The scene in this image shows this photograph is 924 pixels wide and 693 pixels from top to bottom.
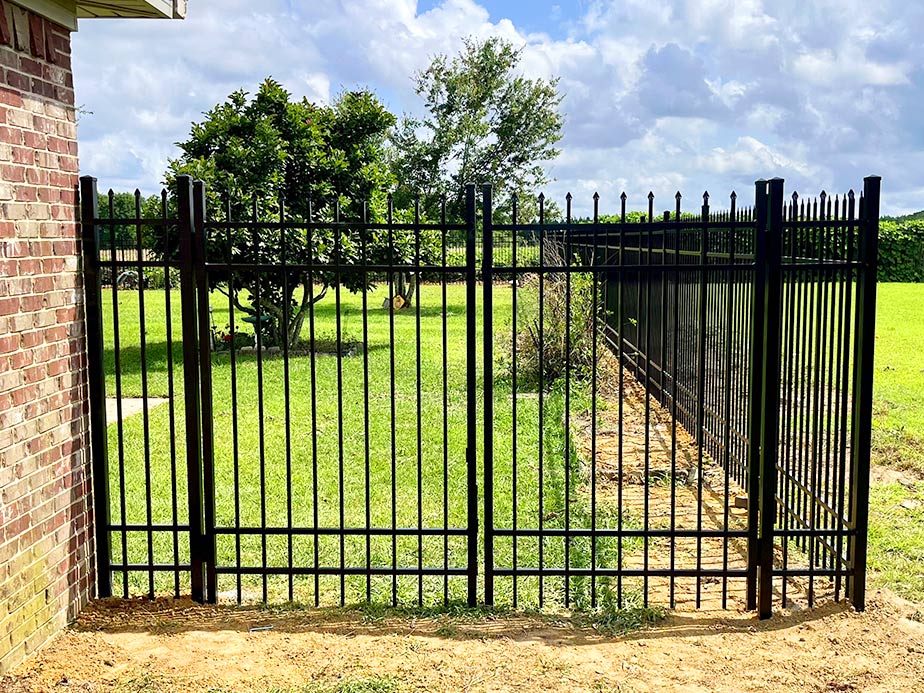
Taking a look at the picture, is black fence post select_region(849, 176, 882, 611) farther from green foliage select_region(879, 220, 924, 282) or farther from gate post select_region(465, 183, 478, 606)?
green foliage select_region(879, 220, 924, 282)

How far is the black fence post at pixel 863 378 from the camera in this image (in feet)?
16.6

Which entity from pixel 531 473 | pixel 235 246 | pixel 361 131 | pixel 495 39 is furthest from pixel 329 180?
pixel 495 39

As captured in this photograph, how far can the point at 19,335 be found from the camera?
4363mm

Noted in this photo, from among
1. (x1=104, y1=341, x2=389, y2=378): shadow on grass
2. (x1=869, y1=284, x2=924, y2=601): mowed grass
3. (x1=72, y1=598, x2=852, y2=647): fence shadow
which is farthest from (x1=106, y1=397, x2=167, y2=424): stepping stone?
(x1=869, y1=284, x2=924, y2=601): mowed grass

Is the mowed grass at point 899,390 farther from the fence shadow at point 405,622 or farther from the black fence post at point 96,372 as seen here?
the black fence post at point 96,372

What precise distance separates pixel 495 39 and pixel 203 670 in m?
30.0

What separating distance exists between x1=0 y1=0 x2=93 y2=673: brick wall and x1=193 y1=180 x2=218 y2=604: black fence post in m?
0.65

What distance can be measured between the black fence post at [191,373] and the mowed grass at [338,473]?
10cm

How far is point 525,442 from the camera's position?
9695 millimetres

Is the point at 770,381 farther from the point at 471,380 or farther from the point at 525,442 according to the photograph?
the point at 525,442

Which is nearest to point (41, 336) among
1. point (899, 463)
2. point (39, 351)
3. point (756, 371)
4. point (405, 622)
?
point (39, 351)

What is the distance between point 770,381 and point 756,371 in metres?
0.09

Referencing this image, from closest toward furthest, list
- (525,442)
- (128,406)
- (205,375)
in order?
(205,375) < (525,442) < (128,406)

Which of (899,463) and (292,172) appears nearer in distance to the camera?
(899,463)
